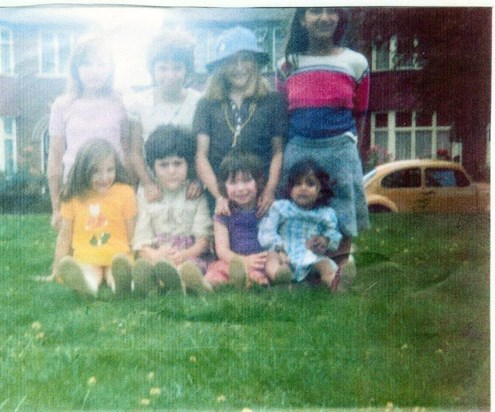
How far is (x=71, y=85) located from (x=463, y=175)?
216 centimetres

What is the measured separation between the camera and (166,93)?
4465mm

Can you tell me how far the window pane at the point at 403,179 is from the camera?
454 cm

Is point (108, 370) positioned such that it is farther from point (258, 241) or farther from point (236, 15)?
point (236, 15)

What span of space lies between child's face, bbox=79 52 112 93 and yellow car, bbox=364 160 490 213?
149 centimetres

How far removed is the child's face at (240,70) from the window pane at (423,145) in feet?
3.16

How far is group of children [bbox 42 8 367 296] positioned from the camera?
4461mm

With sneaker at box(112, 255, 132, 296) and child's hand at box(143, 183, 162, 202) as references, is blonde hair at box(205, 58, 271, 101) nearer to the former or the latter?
child's hand at box(143, 183, 162, 202)

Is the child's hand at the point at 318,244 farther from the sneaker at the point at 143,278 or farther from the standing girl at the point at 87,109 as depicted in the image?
the standing girl at the point at 87,109

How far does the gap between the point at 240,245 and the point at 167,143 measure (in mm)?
673

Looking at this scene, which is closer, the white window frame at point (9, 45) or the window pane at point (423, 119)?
the white window frame at point (9, 45)

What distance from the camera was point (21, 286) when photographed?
14.7 feet

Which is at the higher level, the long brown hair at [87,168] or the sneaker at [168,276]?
the long brown hair at [87,168]

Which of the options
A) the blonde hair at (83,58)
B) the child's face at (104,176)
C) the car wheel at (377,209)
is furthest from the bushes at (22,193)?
the car wheel at (377,209)

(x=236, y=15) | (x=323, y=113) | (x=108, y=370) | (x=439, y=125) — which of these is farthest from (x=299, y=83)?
(x=108, y=370)
